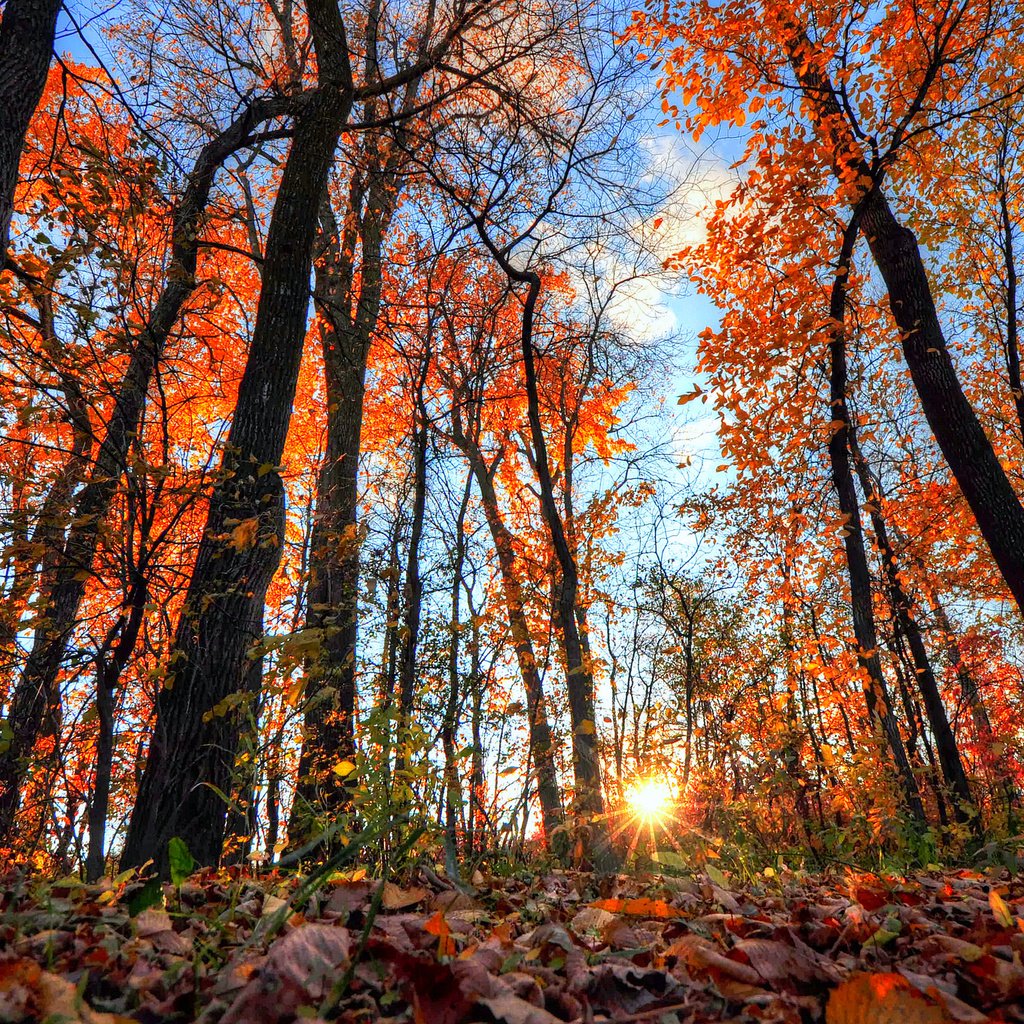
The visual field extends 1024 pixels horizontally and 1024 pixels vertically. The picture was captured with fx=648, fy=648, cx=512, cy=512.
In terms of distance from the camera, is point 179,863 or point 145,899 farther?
point 179,863

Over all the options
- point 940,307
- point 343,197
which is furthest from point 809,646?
point 343,197

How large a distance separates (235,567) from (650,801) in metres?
3.42

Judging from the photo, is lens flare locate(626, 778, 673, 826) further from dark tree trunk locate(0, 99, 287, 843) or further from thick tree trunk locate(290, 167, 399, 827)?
dark tree trunk locate(0, 99, 287, 843)

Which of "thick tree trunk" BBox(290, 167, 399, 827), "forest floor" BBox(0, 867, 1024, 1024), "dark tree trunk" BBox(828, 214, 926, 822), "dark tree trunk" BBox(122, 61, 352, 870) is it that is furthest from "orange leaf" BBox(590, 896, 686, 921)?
"dark tree trunk" BBox(828, 214, 926, 822)

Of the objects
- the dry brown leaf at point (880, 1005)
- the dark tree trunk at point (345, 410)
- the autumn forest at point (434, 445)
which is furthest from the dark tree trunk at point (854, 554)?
the dry brown leaf at point (880, 1005)

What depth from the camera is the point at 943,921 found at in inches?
69.7

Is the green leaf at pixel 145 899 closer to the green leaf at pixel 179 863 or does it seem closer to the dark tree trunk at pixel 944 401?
the green leaf at pixel 179 863

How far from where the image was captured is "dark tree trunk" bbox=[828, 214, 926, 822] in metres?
6.26

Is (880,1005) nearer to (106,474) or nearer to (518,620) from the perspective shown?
(106,474)

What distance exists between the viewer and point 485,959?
1.29 meters

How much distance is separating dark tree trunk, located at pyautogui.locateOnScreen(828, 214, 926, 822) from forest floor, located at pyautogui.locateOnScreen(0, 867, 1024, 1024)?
493 cm

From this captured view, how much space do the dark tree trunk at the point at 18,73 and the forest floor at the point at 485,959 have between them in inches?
126

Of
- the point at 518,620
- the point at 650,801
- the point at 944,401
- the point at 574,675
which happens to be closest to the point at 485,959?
the point at 650,801

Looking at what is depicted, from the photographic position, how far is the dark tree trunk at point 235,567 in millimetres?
3174
